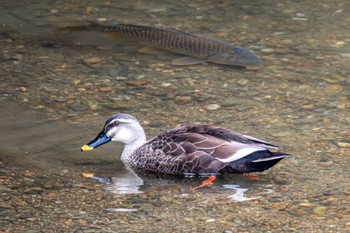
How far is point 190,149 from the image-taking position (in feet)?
25.8

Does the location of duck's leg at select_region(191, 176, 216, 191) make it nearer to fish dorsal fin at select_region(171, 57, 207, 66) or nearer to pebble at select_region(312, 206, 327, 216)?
pebble at select_region(312, 206, 327, 216)

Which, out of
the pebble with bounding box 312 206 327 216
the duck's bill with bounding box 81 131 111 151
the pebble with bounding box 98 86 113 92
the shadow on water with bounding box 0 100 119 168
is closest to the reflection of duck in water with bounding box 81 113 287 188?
the duck's bill with bounding box 81 131 111 151

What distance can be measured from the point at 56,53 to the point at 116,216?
4.73 meters

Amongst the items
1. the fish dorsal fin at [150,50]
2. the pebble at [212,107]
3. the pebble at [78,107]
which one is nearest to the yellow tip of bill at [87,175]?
the pebble at [78,107]

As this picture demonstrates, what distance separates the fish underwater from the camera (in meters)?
10.7

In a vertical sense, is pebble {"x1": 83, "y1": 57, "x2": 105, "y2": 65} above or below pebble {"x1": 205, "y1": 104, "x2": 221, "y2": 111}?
below

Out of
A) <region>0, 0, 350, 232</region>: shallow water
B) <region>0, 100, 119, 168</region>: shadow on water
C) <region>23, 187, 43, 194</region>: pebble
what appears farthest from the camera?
<region>0, 100, 119, 168</region>: shadow on water

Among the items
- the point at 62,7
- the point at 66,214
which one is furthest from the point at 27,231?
the point at 62,7

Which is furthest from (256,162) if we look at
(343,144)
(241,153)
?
(343,144)

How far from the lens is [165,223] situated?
271 inches

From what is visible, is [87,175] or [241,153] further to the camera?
[87,175]

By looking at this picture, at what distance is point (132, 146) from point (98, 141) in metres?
0.35

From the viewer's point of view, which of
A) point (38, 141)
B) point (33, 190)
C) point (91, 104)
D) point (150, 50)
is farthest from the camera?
point (150, 50)

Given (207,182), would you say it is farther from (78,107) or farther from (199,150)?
(78,107)
